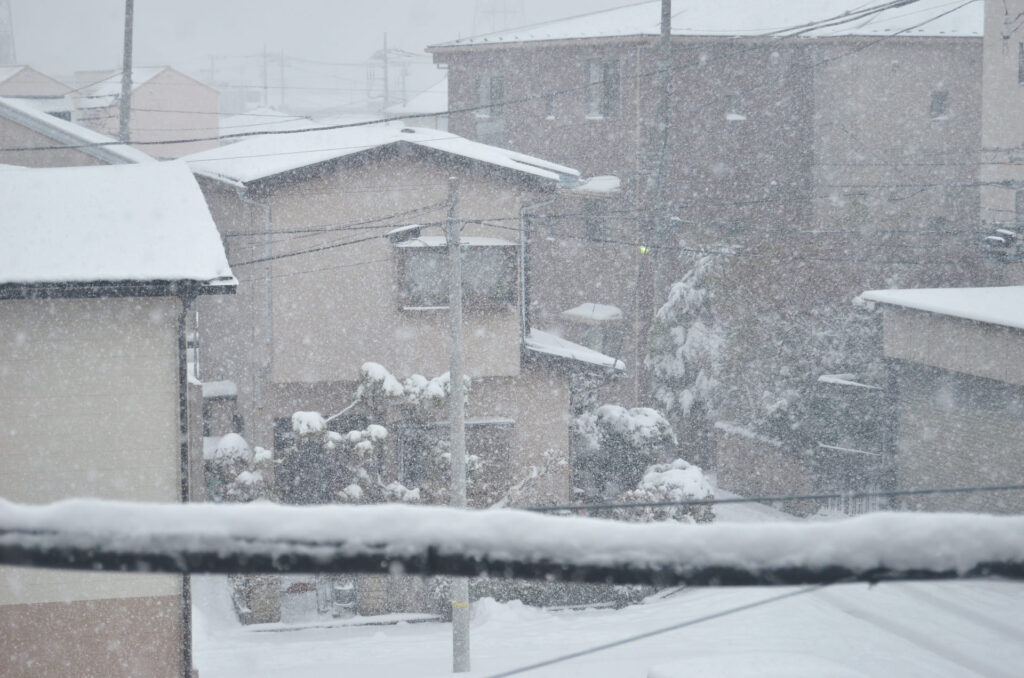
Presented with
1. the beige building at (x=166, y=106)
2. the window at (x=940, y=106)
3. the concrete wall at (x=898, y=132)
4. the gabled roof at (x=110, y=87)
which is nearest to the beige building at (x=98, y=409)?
the concrete wall at (x=898, y=132)

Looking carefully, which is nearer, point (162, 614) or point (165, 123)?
point (162, 614)

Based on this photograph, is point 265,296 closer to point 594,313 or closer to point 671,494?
point 671,494

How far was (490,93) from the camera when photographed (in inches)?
914

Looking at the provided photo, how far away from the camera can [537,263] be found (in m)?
21.7

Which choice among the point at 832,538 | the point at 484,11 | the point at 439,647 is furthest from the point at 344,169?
the point at 484,11

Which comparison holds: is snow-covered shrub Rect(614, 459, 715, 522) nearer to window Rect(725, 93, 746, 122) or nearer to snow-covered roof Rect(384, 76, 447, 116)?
window Rect(725, 93, 746, 122)

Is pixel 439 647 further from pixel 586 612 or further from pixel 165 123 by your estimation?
pixel 165 123

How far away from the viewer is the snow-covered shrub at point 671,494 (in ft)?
40.1

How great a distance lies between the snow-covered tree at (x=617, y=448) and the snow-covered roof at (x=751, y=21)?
9.28m

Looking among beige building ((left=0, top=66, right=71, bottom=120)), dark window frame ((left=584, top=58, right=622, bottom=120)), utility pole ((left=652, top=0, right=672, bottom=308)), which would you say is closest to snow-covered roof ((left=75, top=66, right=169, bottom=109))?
beige building ((left=0, top=66, right=71, bottom=120))

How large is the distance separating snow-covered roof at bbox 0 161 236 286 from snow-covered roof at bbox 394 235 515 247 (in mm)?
4971

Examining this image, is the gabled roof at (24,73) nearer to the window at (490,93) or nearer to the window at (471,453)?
the window at (490,93)

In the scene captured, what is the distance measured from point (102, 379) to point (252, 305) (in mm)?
7293

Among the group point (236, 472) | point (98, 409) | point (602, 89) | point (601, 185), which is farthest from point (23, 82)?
point (98, 409)
